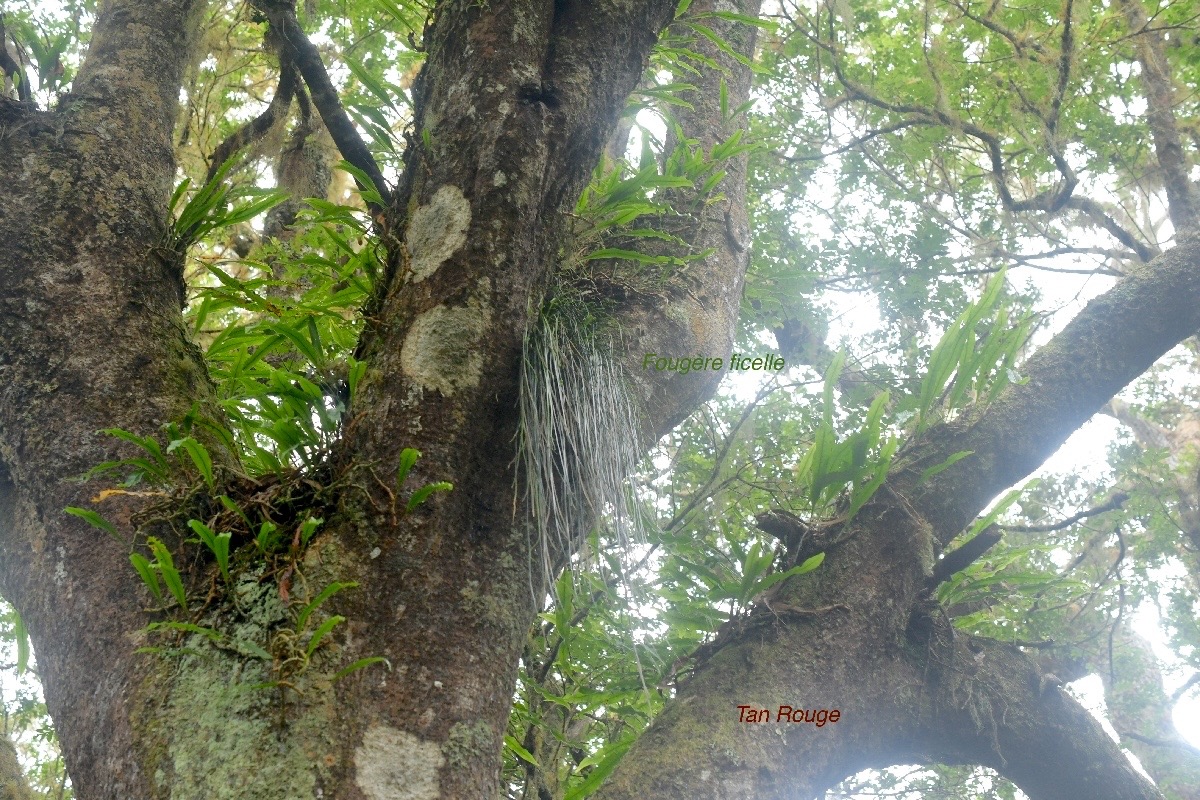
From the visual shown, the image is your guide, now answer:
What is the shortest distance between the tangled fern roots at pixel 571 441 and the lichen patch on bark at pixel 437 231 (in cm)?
19

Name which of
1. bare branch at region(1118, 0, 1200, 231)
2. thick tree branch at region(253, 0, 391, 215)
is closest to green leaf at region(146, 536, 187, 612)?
thick tree branch at region(253, 0, 391, 215)

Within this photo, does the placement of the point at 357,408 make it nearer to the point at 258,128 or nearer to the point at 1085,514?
the point at 1085,514

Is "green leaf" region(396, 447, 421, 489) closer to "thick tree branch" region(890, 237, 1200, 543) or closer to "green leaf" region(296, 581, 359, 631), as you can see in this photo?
"green leaf" region(296, 581, 359, 631)

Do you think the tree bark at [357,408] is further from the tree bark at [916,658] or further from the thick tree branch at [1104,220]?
the thick tree branch at [1104,220]

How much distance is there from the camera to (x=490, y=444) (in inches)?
55.7

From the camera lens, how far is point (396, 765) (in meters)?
1.10

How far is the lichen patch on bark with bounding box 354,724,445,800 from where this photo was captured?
108 centimetres

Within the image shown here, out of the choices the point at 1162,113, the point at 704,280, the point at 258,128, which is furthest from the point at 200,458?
the point at 1162,113

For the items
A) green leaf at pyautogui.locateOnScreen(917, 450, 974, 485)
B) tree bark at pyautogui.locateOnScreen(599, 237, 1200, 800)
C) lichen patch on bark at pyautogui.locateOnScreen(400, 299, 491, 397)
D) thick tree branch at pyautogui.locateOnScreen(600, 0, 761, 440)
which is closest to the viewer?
lichen patch on bark at pyautogui.locateOnScreen(400, 299, 491, 397)

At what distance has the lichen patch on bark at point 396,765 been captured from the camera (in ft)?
3.53

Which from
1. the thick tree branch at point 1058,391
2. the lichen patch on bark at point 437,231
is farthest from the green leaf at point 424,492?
the thick tree branch at point 1058,391

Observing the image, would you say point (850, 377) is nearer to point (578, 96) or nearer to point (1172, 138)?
point (1172, 138)

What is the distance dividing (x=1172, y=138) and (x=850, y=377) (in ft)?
6.29

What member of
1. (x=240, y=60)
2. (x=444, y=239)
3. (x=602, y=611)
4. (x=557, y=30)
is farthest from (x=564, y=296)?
(x=240, y=60)
